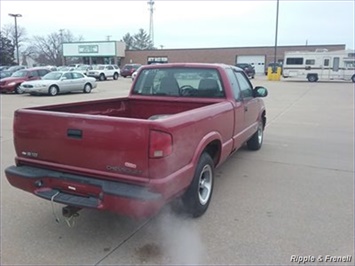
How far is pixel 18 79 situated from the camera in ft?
71.6

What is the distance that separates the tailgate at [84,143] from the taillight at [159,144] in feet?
0.16

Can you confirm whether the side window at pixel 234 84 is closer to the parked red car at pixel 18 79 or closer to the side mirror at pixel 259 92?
the side mirror at pixel 259 92

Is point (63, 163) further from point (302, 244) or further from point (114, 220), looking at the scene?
point (302, 244)

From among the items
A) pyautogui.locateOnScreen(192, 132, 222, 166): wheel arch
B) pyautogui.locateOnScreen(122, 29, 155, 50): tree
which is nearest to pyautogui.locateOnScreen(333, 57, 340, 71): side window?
pyautogui.locateOnScreen(192, 132, 222, 166): wheel arch

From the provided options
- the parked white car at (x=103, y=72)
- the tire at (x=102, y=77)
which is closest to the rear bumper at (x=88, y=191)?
the parked white car at (x=103, y=72)

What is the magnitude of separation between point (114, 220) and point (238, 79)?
121 inches

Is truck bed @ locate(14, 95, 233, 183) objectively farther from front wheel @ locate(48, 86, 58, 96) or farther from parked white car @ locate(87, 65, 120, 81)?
parked white car @ locate(87, 65, 120, 81)

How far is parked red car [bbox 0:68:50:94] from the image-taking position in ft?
70.4

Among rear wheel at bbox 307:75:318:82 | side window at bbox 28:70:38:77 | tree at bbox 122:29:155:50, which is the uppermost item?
tree at bbox 122:29:155:50

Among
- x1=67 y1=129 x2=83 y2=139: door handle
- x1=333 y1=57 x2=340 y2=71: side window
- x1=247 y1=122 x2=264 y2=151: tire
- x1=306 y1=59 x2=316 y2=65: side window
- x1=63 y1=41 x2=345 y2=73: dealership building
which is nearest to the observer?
x1=67 y1=129 x2=83 y2=139: door handle

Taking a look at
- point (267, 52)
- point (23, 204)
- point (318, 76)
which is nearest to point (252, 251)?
point (23, 204)

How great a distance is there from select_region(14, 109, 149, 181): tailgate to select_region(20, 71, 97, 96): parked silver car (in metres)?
17.5

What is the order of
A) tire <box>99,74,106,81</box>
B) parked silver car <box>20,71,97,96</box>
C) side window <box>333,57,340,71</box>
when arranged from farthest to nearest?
tire <box>99,74,106,81</box>
side window <box>333,57,340,71</box>
parked silver car <box>20,71,97,96</box>

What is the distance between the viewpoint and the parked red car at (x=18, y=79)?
21453 mm
